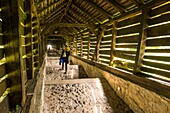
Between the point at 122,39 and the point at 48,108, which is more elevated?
the point at 122,39

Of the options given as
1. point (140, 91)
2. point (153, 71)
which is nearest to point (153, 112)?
point (140, 91)

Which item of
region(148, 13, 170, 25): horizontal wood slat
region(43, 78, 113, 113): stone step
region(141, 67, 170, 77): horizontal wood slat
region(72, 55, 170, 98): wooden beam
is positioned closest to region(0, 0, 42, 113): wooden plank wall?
region(43, 78, 113, 113): stone step

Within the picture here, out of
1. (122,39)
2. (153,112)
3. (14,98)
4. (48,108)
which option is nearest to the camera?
(14,98)

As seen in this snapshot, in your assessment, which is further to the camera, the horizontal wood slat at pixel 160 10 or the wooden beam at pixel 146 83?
the horizontal wood slat at pixel 160 10

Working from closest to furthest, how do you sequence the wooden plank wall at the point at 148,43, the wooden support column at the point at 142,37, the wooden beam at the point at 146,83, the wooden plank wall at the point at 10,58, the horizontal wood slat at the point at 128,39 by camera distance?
the wooden plank wall at the point at 10,58 < the wooden beam at the point at 146,83 < the wooden plank wall at the point at 148,43 < the wooden support column at the point at 142,37 < the horizontal wood slat at the point at 128,39

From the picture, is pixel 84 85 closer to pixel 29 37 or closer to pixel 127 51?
pixel 127 51

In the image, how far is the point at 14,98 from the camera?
2.11m

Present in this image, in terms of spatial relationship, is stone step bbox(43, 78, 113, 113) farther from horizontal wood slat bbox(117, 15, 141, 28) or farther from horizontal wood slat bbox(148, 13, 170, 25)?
horizontal wood slat bbox(148, 13, 170, 25)

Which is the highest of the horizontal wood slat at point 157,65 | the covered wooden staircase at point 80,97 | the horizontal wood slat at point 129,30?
the horizontal wood slat at point 129,30

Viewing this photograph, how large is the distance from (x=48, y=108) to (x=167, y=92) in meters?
3.47

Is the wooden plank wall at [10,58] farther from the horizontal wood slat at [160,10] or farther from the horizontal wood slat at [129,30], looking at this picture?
the horizontal wood slat at [129,30]

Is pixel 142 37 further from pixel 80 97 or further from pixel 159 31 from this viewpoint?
pixel 80 97

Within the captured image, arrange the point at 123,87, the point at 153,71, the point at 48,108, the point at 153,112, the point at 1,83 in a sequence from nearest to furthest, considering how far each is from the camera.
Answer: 1. the point at 1,83
2. the point at 153,112
3. the point at 153,71
4. the point at 48,108
5. the point at 123,87

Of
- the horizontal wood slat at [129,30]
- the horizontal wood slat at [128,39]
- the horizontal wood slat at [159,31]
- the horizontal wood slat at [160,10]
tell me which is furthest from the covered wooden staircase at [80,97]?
the horizontal wood slat at [160,10]
